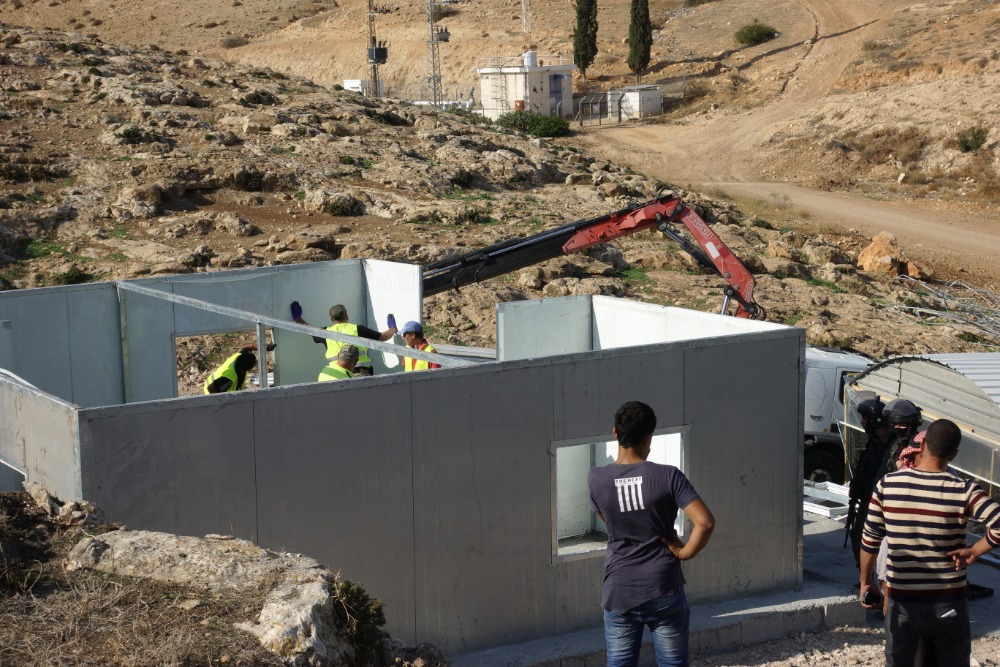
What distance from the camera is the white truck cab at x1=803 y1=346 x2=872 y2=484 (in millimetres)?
13695

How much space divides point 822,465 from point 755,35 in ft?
A: 170

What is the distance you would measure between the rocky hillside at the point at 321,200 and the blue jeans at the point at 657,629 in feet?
48.9

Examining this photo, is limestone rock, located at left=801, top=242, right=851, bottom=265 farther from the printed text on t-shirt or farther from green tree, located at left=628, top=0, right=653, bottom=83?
green tree, located at left=628, top=0, right=653, bottom=83

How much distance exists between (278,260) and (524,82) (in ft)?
111

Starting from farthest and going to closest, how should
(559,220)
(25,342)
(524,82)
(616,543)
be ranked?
(524,82) → (559,220) → (25,342) → (616,543)

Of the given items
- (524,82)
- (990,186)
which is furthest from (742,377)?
(524,82)

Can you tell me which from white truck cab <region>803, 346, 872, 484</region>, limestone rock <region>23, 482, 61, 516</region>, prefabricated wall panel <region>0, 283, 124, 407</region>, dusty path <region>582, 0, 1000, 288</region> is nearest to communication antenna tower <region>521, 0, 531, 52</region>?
dusty path <region>582, 0, 1000, 288</region>

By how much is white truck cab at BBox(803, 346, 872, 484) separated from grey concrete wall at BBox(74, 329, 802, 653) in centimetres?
456

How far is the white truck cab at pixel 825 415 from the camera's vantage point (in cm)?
1370

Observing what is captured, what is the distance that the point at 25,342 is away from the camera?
→ 11.0 metres

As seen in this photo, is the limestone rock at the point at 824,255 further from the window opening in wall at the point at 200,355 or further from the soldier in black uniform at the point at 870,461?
the soldier in black uniform at the point at 870,461

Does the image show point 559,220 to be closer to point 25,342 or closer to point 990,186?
point 25,342

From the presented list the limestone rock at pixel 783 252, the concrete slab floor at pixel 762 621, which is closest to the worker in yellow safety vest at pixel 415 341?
the concrete slab floor at pixel 762 621

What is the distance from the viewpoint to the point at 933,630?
5.28 metres
